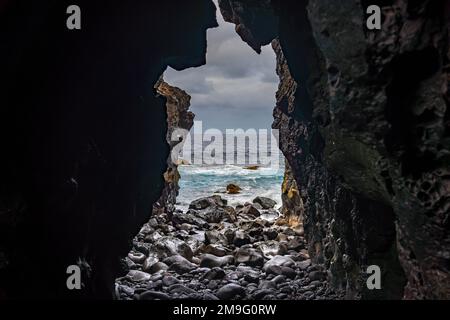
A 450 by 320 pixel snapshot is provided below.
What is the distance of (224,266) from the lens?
41.2 feet

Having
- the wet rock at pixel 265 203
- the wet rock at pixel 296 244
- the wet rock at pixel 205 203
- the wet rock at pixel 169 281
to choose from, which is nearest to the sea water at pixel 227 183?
the wet rock at pixel 265 203

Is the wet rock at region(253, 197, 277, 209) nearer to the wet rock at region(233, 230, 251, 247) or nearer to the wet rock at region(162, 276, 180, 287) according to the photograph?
the wet rock at region(233, 230, 251, 247)

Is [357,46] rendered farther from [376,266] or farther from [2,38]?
[2,38]

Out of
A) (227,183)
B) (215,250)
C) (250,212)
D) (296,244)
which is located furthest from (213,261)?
(227,183)

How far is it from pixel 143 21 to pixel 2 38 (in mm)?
4785

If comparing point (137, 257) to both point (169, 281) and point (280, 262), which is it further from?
point (280, 262)

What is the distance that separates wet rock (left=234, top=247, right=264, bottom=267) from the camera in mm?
12711

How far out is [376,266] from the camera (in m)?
7.22

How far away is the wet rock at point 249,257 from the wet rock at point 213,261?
271 mm

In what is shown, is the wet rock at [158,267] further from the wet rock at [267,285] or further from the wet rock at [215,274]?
the wet rock at [267,285]

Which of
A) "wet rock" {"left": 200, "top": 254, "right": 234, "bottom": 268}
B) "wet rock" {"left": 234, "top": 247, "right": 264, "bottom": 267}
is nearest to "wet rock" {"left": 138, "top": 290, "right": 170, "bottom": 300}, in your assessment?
"wet rock" {"left": 200, "top": 254, "right": 234, "bottom": 268}

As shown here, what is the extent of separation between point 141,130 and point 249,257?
5.69 m

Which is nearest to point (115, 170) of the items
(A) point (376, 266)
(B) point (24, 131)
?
(B) point (24, 131)

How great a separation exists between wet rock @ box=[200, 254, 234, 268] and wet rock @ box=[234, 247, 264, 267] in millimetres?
271
